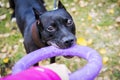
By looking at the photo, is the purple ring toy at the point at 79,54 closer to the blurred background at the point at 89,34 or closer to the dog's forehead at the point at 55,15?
the dog's forehead at the point at 55,15

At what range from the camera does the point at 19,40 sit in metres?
4.44

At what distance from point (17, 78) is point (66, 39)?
1535 mm

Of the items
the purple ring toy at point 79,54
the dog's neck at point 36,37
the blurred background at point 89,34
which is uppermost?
the purple ring toy at point 79,54

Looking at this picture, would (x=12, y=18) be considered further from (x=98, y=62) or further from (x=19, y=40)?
(x=98, y=62)

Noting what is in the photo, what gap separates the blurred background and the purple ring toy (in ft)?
4.25

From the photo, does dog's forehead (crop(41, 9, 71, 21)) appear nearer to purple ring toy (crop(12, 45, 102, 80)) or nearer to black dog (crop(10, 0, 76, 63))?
black dog (crop(10, 0, 76, 63))

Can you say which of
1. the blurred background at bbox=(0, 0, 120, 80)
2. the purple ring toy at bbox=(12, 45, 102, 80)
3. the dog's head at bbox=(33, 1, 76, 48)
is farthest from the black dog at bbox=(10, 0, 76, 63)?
the blurred background at bbox=(0, 0, 120, 80)

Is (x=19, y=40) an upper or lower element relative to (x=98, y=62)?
lower

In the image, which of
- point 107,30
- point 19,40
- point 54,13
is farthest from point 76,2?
point 54,13

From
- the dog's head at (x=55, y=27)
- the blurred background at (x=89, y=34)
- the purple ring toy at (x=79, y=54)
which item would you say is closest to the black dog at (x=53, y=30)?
the dog's head at (x=55, y=27)

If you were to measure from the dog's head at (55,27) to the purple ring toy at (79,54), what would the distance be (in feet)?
0.96

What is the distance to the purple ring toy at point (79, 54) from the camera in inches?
73.6

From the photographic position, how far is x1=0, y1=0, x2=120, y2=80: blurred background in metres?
3.84

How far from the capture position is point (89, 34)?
4.39 m
